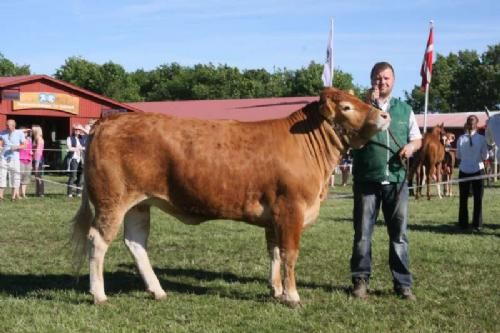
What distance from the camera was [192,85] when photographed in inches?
3108

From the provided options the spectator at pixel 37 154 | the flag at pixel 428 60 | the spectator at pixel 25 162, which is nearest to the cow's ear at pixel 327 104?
the spectator at pixel 25 162

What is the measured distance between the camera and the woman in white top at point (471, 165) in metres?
12.2

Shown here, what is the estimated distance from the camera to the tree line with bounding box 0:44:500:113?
234 feet

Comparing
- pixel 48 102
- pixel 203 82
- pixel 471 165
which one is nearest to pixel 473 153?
pixel 471 165

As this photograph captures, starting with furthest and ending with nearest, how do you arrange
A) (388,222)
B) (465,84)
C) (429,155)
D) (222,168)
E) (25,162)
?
(465,84) → (429,155) → (25,162) → (388,222) → (222,168)

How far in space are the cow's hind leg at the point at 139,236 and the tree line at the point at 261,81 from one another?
2488 inches

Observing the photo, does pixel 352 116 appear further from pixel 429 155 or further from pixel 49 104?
pixel 49 104

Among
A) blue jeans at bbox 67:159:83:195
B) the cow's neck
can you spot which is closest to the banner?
blue jeans at bbox 67:159:83:195

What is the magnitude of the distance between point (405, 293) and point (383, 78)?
2100 mm

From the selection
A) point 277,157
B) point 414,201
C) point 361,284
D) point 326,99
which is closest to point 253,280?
point 361,284

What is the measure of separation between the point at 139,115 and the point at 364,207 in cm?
237

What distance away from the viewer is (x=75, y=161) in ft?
61.5

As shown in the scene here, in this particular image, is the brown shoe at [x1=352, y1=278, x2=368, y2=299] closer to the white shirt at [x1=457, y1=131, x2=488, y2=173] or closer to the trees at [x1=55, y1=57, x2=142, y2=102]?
the white shirt at [x1=457, y1=131, x2=488, y2=173]

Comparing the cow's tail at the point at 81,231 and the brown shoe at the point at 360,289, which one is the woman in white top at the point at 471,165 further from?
the cow's tail at the point at 81,231
